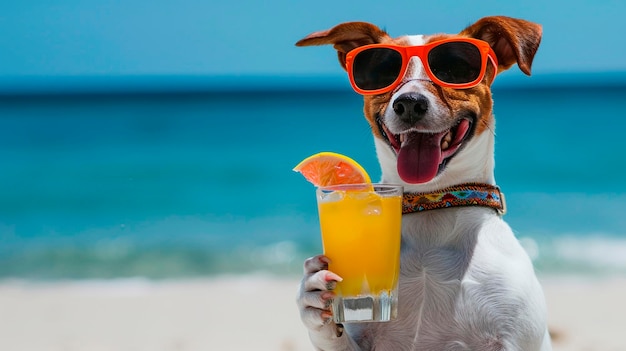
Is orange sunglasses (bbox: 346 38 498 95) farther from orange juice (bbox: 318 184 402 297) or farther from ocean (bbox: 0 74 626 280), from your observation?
ocean (bbox: 0 74 626 280)

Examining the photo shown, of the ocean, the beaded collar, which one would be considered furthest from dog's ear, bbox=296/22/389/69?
the ocean

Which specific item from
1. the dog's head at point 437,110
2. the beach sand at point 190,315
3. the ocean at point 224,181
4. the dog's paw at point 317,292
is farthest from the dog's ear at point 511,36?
the beach sand at point 190,315

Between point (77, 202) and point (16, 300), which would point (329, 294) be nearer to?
point (16, 300)

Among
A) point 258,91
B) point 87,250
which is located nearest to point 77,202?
point 87,250

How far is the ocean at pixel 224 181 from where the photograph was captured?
863 cm

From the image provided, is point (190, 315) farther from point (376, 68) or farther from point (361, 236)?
point (361, 236)

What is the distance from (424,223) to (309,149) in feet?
37.8

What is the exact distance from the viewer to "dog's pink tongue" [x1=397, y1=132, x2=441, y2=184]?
2.40 m

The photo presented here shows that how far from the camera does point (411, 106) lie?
2.39 metres

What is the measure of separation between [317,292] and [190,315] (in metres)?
4.44

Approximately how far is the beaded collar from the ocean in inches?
87.1

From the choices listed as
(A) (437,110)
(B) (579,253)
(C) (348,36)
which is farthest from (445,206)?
(B) (579,253)

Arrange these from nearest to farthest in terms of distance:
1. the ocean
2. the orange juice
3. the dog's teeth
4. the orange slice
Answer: the orange juice, the orange slice, the dog's teeth, the ocean

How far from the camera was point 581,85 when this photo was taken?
68.9 feet
